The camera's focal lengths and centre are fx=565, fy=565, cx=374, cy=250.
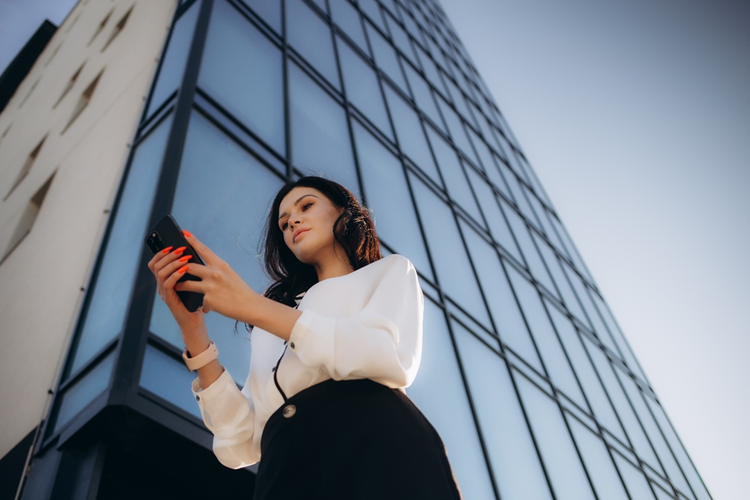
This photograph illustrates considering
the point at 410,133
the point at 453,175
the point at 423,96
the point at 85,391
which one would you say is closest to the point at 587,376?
the point at 453,175

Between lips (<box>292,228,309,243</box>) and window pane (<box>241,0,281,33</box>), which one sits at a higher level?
window pane (<box>241,0,281,33</box>)

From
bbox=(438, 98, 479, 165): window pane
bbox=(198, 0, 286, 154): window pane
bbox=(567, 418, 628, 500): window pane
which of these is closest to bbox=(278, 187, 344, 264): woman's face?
bbox=(198, 0, 286, 154): window pane

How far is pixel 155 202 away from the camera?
3.13 m

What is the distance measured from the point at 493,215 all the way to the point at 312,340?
8149 millimetres

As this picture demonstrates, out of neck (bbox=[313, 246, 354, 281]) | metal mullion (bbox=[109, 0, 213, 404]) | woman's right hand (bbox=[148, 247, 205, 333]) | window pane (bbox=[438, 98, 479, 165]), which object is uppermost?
window pane (bbox=[438, 98, 479, 165])

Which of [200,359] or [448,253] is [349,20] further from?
[200,359]

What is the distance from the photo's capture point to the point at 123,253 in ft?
10.6

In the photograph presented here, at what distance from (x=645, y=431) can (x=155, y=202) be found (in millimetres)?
8499

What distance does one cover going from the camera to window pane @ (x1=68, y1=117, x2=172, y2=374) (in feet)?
9.40

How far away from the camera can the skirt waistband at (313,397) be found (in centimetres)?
124

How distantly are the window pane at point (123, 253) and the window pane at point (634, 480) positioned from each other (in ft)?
20.7

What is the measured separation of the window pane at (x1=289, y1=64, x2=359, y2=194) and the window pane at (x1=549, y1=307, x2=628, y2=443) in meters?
4.55

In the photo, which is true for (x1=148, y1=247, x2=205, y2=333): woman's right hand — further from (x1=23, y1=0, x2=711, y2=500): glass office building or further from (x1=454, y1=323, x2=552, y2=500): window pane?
(x1=454, y1=323, x2=552, y2=500): window pane

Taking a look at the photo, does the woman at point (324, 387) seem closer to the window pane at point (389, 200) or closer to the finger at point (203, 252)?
the finger at point (203, 252)
